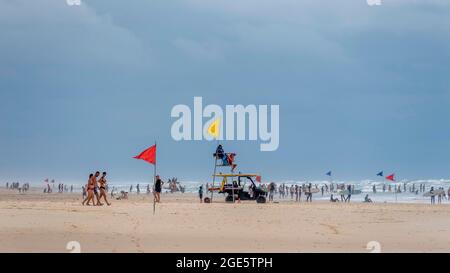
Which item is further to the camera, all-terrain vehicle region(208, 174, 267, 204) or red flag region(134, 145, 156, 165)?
all-terrain vehicle region(208, 174, 267, 204)

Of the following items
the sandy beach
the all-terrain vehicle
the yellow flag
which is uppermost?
the yellow flag

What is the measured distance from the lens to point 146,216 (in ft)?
80.6

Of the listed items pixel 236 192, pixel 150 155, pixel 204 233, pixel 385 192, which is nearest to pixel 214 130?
pixel 236 192

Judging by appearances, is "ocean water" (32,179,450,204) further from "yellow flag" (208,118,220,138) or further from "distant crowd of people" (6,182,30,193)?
"yellow flag" (208,118,220,138)


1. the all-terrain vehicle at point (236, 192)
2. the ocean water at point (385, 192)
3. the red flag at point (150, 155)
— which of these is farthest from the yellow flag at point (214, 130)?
the ocean water at point (385, 192)

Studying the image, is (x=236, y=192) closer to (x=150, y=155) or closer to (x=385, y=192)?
(x=150, y=155)

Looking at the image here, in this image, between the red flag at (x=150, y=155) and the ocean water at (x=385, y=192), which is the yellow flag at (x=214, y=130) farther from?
the ocean water at (x=385, y=192)

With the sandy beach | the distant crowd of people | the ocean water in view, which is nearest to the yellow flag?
the sandy beach

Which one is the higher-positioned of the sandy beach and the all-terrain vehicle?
the all-terrain vehicle
